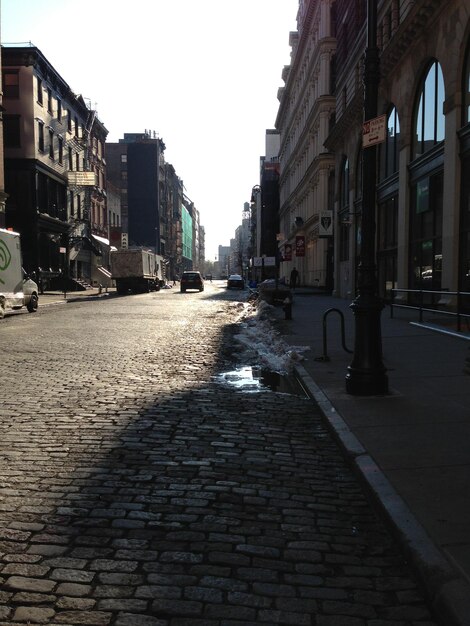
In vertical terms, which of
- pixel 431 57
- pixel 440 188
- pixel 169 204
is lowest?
pixel 440 188

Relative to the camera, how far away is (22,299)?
2138 cm

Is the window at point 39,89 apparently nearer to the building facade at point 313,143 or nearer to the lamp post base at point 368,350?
the building facade at point 313,143

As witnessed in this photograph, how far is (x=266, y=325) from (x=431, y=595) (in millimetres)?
14248

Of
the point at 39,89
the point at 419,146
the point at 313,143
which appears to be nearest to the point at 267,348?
the point at 419,146

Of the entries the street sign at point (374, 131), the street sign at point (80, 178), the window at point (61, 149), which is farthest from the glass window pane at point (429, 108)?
the window at point (61, 149)

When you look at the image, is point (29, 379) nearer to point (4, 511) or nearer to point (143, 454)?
point (143, 454)

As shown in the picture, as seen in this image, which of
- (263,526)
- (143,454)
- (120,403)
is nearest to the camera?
(263,526)

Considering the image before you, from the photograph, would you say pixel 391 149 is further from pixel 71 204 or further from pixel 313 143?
pixel 71 204

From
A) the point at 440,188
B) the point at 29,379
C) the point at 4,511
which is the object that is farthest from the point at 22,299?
the point at 4,511

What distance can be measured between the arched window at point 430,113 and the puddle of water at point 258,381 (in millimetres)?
11767

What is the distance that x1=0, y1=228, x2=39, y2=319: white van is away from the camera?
19.7 m

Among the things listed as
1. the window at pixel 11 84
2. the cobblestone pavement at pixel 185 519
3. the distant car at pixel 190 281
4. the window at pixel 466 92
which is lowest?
the cobblestone pavement at pixel 185 519

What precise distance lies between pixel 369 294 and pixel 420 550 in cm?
432

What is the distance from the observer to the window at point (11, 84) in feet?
130
